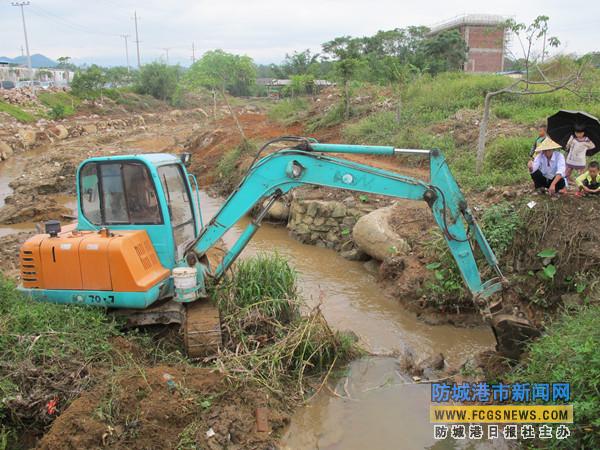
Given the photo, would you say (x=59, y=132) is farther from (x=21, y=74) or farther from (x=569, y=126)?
(x=21, y=74)

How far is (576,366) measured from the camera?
4.54 metres

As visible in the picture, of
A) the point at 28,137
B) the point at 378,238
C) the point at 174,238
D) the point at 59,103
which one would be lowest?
the point at 378,238

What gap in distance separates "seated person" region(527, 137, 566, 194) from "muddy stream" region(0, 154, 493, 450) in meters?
2.50

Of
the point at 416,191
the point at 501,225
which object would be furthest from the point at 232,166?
the point at 416,191

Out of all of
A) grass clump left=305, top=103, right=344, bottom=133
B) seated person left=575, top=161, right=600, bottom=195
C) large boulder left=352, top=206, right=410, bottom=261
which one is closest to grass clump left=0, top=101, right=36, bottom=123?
grass clump left=305, top=103, right=344, bottom=133

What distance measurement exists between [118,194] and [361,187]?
121 inches

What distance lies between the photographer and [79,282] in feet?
19.2

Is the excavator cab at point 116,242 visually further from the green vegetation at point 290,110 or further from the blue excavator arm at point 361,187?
the green vegetation at point 290,110

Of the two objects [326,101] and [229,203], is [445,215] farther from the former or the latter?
[326,101]

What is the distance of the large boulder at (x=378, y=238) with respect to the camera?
31.4 ft

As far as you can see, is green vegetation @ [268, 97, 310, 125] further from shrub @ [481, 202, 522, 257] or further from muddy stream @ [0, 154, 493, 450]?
shrub @ [481, 202, 522, 257]

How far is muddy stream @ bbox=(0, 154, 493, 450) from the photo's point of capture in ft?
17.4

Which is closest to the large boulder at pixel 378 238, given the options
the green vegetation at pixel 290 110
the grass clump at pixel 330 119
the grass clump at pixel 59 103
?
the grass clump at pixel 330 119

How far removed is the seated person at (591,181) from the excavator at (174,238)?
2806 millimetres
